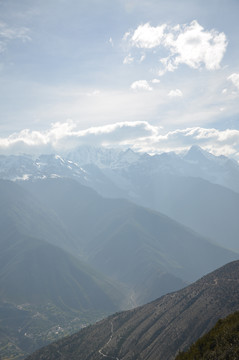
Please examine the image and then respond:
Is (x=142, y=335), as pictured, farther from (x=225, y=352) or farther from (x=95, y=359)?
(x=225, y=352)

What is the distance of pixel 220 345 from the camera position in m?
96.9

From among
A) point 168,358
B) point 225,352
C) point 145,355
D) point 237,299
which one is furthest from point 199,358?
point 237,299

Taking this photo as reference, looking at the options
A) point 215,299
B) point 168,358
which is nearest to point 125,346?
point 168,358

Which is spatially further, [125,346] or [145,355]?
[125,346]

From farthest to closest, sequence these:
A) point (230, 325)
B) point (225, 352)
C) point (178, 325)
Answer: point (178, 325) → point (230, 325) → point (225, 352)

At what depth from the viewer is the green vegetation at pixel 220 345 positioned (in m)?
89.6

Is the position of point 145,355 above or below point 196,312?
below

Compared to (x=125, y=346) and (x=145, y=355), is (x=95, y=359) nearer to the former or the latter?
(x=125, y=346)

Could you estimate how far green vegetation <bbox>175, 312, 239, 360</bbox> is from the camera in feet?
294

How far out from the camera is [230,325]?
4259 inches

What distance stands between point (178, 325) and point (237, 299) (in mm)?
35653

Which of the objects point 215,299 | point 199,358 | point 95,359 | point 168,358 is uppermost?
point 199,358

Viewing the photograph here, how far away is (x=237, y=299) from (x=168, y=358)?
51.7m

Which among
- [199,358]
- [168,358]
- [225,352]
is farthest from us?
[168,358]
